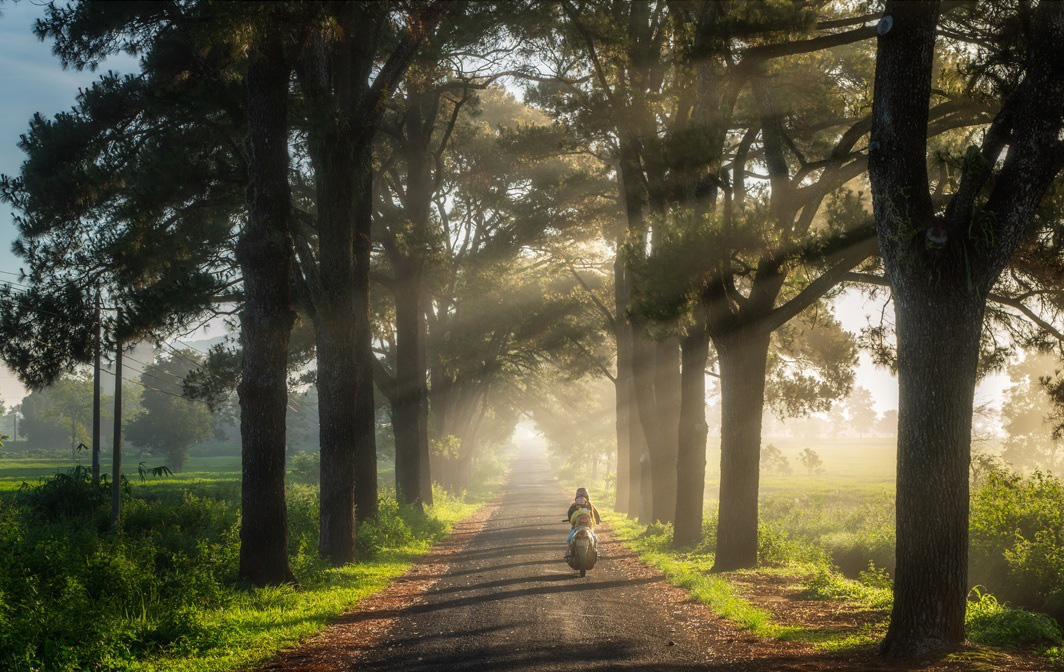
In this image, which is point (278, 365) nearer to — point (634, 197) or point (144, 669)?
point (144, 669)

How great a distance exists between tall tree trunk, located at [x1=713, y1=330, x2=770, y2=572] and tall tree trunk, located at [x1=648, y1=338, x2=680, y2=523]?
27.8 feet

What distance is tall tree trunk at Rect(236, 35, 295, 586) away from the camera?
12289 millimetres

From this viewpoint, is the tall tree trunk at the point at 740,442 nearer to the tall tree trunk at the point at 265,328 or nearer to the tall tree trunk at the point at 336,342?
the tall tree trunk at the point at 336,342

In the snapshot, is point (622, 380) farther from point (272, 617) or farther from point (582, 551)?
point (272, 617)

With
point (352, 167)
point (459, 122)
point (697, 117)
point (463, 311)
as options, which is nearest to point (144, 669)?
point (352, 167)

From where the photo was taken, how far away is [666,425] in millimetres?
23359

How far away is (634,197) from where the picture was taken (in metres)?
17.7

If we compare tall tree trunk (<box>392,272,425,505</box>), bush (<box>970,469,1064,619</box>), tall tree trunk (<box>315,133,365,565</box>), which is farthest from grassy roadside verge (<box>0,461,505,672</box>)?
bush (<box>970,469,1064,619</box>)

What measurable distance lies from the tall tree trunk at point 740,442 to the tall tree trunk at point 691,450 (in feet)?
12.1

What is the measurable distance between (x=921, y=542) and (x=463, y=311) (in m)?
27.3

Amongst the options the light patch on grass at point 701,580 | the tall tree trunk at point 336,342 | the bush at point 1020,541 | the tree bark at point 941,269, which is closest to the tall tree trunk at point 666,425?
the light patch on grass at point 701,580

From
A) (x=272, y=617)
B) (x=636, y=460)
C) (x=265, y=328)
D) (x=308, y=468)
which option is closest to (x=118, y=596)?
(x=272, y=617)

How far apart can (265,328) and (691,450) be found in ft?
33.4

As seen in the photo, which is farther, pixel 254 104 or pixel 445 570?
pixel 445 570
